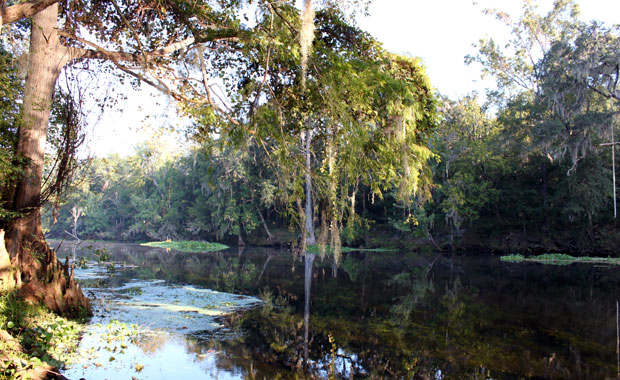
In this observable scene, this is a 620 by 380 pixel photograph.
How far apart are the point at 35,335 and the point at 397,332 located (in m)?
6.01

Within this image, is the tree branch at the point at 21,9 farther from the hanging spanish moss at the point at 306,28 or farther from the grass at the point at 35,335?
the grass at the point at 35,335

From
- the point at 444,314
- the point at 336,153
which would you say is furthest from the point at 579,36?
the point at 336,153

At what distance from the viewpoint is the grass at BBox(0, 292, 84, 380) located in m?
4.55

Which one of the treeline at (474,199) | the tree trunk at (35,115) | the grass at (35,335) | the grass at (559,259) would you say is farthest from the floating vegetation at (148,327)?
the grass at (559,259)

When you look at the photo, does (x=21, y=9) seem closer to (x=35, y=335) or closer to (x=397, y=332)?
(x=35, y=335)

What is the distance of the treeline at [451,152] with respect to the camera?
6.27 m

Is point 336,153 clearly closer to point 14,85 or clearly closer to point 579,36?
point 14,85

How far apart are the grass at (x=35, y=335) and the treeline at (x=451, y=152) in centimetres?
341

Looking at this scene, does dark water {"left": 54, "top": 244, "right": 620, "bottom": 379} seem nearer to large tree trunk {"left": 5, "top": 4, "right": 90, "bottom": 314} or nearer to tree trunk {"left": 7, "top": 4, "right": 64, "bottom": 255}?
large tree trunk {"left": 5, "top": 4, "right": 90, "bottom": 314}

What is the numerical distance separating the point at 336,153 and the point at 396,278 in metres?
10.9

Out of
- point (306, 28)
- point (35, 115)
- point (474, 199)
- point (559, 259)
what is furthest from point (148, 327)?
point (474, 199)

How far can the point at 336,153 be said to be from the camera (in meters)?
6.79

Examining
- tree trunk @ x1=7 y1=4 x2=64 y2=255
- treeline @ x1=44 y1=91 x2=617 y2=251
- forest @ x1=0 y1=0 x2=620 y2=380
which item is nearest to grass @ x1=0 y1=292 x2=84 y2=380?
forest @ x1=0 y1=0 x2=620 y2=380

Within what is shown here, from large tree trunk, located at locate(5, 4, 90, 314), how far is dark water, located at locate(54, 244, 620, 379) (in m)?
2.09
